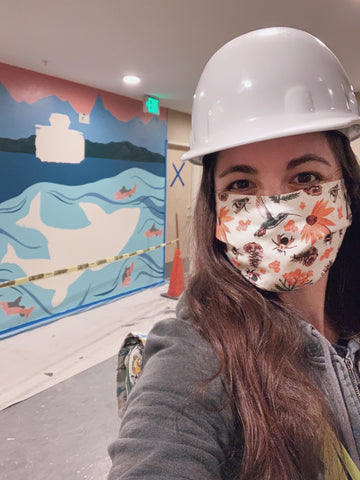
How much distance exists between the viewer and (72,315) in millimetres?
4750

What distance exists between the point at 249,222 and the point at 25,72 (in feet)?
13.0

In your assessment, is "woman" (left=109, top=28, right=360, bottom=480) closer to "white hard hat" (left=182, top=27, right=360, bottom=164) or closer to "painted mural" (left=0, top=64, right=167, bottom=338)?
"white hard hat" (left=182, top=27, right=360, bottom=164)

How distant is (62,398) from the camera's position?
2.94 meters

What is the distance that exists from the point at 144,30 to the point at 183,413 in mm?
2998

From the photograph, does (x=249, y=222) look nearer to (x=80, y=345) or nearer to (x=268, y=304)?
(x=268, y=304)

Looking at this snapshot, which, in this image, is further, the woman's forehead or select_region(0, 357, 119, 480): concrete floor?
select_region(0, 357, 119, 480): concrete floor

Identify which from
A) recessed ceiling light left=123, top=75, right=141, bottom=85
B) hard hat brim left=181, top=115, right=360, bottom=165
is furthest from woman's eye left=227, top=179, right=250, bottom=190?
recessed ceiling light left=123, top=75, right=141, bottom=85

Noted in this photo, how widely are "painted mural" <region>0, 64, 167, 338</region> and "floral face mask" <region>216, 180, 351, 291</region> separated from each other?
363cm

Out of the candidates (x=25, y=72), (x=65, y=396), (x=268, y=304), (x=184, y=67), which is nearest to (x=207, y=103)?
(x=268, y=304)

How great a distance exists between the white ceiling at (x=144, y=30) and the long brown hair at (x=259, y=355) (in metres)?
2.10

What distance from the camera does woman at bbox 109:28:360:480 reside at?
720 mm

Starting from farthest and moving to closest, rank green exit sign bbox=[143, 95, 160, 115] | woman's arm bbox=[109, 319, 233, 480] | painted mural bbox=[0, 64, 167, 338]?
green exit sign bbox=[143, 95, 160, 115] < painted mural bbox=[0, 64, 167, 338] < woman's arm bbox=[109, 319, 233, 480]

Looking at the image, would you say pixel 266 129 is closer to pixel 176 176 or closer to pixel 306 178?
pixel 306 178

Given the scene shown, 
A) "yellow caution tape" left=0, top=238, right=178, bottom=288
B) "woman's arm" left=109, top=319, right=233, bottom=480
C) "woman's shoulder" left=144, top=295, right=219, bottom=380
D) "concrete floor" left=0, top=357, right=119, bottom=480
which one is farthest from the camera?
"yellow caution tape" left=0, top=238, right=178, bottom=288
